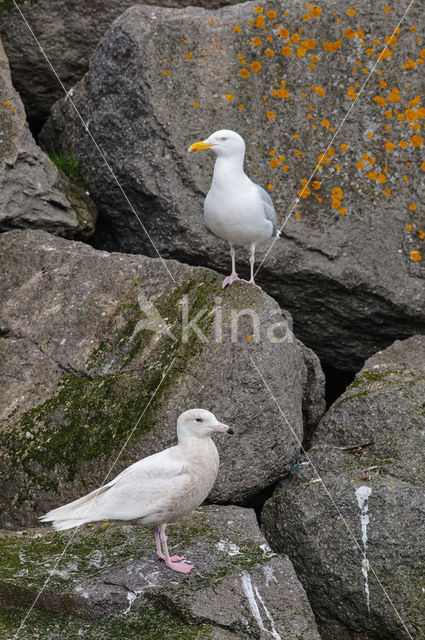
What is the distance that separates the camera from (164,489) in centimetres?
502

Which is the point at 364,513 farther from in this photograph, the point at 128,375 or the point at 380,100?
the point at 380,100

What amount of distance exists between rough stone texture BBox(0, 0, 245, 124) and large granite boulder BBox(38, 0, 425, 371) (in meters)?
1.16

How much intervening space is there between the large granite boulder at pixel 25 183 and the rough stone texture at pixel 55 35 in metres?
0.98

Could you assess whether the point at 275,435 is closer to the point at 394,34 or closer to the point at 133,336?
the point at 133,336

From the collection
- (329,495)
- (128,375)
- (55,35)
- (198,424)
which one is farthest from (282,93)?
(198,424)

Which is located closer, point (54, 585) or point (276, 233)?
point (54, 585)

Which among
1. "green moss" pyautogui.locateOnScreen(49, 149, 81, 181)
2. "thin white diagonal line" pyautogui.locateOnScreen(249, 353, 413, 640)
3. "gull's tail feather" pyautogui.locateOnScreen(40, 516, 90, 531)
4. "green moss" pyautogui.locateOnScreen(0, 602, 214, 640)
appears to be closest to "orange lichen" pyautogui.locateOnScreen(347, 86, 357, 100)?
"green moss" pyautogui.locateOnScreen(49, 149, 81, 181)

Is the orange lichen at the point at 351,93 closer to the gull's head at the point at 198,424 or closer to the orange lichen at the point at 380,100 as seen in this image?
the orange lichen at the point at 380,100

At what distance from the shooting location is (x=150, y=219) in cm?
791

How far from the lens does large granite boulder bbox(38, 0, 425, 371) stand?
770cm

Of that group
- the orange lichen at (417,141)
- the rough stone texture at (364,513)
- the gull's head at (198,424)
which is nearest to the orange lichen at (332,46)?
the orange lichen at (417,141)

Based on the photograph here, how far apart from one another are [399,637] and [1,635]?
250 cm

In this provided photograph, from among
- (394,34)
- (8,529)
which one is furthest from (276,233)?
(8,529)

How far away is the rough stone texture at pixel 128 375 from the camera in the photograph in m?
5.95
